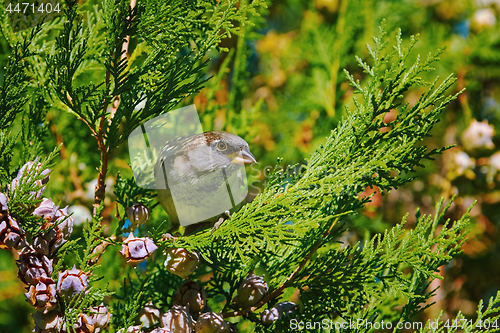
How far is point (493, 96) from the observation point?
5.01 ft

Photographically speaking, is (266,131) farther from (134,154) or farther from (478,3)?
(478,3)

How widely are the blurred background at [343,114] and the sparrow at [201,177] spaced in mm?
336

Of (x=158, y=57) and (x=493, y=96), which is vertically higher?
(x=158, y=57)

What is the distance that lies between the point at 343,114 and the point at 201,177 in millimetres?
532

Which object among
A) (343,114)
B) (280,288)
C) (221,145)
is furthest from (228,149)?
(343,114)

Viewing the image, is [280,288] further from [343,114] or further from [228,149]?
[343,114]

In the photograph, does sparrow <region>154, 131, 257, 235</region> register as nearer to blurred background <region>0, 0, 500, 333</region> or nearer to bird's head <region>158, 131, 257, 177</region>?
bird's head <region>158, 131, 257, 177</region>

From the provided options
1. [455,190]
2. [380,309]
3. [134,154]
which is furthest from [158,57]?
[455,190]

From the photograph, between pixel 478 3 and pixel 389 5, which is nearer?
pixel 389 5

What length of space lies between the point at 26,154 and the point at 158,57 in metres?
0.27

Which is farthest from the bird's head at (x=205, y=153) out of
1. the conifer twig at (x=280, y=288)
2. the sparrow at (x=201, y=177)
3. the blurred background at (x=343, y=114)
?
the blurred background at (x=343, y=114)

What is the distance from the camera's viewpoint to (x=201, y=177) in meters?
0.56

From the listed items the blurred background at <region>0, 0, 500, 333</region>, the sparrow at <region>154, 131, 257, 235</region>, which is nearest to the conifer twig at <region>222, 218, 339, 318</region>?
the sparrow at <region>154, 131, 257, 235</region>

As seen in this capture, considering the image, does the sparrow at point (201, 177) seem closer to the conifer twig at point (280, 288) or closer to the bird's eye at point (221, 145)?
the bird's eye at point (221, 145)
